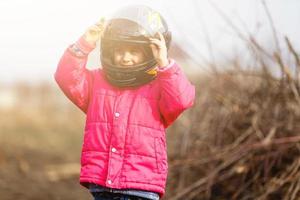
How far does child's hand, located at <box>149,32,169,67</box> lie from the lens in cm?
316

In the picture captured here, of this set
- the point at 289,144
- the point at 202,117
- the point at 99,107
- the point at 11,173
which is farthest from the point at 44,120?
the point at 99,107

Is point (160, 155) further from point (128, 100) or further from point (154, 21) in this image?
point (154, 21)

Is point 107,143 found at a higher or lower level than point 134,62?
lower

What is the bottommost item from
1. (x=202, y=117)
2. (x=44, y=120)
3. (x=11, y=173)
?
(x=44, y=120)

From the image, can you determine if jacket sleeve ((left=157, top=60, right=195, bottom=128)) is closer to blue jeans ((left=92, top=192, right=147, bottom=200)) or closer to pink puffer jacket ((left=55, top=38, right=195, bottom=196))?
pink puffer jacket ((left=55, top=38, right=195, bottom=196))

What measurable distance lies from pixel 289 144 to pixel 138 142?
209 centimetres

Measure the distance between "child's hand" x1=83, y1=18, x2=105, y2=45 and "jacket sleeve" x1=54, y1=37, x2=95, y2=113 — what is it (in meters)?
0.03

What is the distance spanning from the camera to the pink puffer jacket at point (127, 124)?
10.5ft

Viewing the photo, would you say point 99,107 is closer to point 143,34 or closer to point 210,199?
point 143,34

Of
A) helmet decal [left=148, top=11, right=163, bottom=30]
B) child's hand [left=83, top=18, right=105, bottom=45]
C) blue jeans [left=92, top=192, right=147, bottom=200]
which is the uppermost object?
helmet decal [left=148, top=11, right=163, bottom=30]

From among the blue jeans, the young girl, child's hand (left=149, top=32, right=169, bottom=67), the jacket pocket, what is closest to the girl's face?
the young girl

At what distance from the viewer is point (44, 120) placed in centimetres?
1894

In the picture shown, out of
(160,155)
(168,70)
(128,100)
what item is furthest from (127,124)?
(168,70)

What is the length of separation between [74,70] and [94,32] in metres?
0.22
